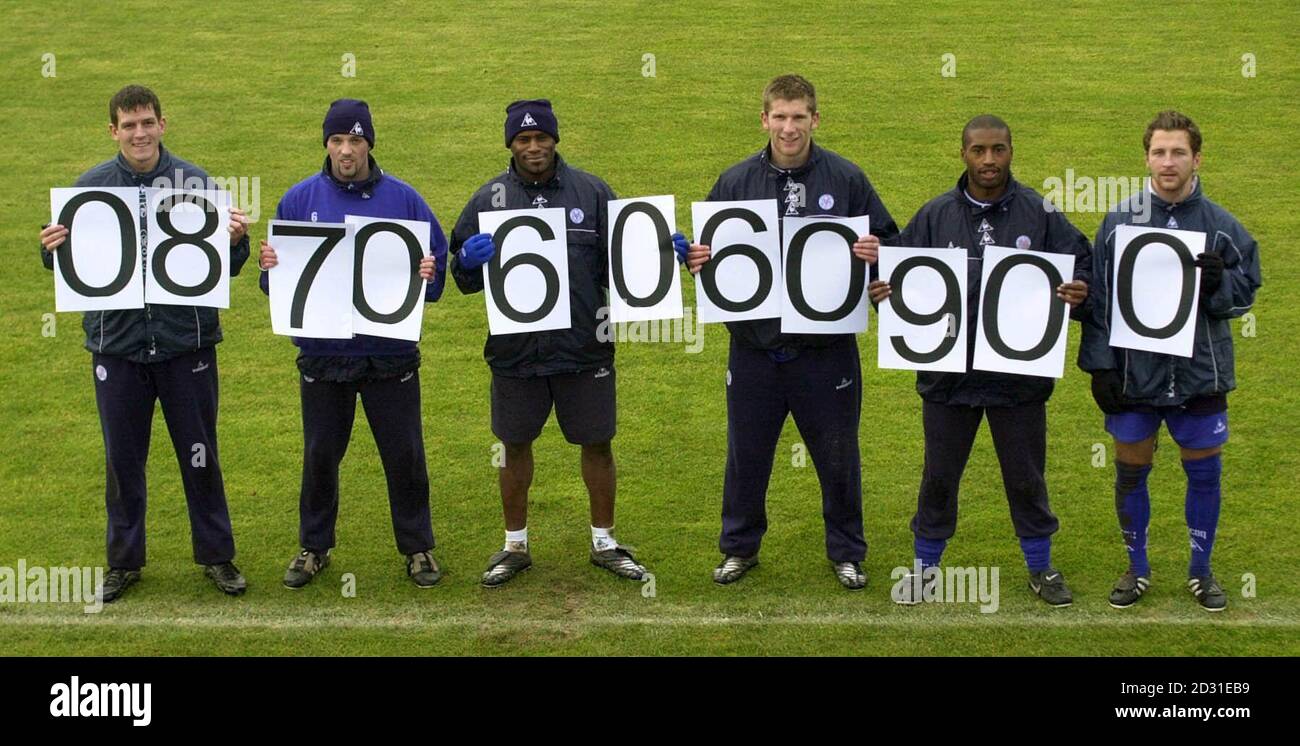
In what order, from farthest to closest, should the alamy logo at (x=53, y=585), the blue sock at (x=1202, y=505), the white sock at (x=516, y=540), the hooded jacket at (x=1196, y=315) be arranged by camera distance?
the white sock at (x=516, y=540)
the alamy logo at (x=53, y=585)
the blue sock at (x=1202, y=505)
the hooded jacket at (x=1196, y=315)

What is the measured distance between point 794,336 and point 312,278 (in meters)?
2.25

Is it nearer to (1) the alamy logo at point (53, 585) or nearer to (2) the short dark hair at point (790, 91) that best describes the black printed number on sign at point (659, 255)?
(2) the short dark hair at point (790, 91)

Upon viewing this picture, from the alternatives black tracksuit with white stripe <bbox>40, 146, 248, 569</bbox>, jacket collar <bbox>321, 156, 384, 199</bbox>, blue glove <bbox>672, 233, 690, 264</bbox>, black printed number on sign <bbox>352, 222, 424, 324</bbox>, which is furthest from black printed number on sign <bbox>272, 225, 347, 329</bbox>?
blue glove <bbox>672, 233, 690, 264</bbox>

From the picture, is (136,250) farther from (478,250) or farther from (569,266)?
(569,266)

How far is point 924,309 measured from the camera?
21.6 feet

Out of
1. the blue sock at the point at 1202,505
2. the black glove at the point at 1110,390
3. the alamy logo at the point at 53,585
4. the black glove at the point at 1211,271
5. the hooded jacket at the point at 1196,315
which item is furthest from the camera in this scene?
the alamy logo at the point at 53,585

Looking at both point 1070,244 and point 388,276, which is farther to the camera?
point 388,276

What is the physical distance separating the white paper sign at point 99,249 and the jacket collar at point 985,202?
3.74m

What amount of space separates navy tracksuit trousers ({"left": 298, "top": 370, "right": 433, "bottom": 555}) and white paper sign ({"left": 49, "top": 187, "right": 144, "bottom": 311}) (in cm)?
93

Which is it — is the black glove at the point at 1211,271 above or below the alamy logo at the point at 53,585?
above

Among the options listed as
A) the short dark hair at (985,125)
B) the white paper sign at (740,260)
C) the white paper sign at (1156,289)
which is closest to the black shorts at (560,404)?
the white paper sign at (740,260)

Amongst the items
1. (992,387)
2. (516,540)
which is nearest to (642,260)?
(516,540)

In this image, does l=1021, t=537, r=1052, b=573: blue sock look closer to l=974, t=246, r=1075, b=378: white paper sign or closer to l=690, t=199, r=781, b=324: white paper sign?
l=974, t=246, r=1075, b=378: white paper sign

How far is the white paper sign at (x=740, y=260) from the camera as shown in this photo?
22.1 feet
